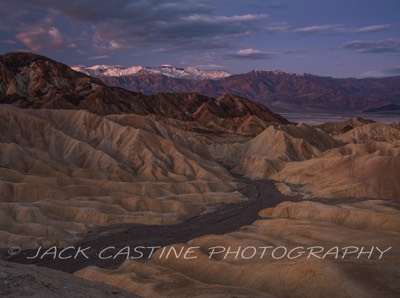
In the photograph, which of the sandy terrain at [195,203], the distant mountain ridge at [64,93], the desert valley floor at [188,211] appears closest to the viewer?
the desert valley floor at [188,211]

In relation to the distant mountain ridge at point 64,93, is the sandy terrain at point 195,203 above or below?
below

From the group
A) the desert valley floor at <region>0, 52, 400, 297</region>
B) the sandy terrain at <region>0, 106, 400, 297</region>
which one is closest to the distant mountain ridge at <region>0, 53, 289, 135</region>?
the desert valley floor at <region>0, 52, 400, 297</region>

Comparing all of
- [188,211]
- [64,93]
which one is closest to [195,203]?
[188,211]

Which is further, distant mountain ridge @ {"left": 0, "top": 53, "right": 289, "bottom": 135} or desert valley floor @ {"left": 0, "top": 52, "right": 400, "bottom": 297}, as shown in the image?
distant mountain ridge @ {"left": 0, "top": 53, "right": 289, "bottom": 135}

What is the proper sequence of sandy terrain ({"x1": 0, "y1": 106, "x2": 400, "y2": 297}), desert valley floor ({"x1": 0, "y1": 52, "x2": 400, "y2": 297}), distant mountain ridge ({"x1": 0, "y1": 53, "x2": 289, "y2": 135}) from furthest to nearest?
distant mountain ridge ({"x1": 0, "y1": 53, "x2": 289, "y2": 135}), sandy terrain ({"x1": 0, "y1": 106, "x2": 400, "y2": 297}), desert valley floor ({"x1": 0, "y1": 52, "x2": 400, "y2": 297})

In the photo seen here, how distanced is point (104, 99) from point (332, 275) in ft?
463

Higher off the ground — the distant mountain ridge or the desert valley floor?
the distant mountain ridge

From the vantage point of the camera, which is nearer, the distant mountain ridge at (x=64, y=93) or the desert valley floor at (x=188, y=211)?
the desert valley floor at (x=188, y=211)

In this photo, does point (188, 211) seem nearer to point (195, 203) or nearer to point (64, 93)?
point (195, 203)

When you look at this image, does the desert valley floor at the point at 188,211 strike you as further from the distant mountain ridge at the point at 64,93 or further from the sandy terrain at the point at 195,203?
the distant mountain ridge at the point at 64,93

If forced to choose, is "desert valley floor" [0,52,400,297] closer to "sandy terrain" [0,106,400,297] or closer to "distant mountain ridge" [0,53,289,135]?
"sandy terrain" [0,106,400,297]

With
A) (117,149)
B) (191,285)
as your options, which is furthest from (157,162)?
(191,285)

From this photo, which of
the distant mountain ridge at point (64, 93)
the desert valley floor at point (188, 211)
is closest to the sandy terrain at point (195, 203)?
the desert valley floor at point (188, 211)

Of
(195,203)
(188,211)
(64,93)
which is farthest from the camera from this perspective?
(64,93)
